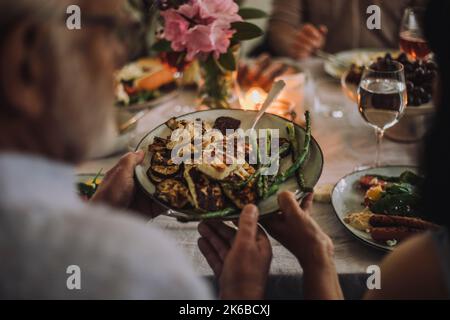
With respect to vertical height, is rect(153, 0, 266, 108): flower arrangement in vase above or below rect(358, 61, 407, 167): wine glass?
above

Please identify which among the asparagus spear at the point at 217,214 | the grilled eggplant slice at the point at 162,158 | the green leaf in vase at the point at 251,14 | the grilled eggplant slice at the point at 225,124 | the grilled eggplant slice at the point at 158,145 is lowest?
the asparagus spear at the point at 217,214

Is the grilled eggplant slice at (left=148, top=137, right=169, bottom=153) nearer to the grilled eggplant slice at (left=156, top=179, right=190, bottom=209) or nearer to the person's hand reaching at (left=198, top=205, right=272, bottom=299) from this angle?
the grilled eggplant slice at (left=156, top=179, right=190, bottom=209)

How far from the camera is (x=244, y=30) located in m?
→ 1.82

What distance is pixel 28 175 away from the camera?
32.1 inches

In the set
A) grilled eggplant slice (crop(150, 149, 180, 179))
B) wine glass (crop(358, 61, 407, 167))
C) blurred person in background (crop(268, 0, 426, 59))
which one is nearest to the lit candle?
wine glass (crop(358, 61, 407, 167))

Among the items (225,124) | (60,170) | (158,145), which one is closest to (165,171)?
(158,145)

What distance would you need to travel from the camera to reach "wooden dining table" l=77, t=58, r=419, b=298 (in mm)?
1420

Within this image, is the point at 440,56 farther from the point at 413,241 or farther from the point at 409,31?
the point at 409,31

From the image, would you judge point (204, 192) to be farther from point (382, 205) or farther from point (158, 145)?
point (382, 205)

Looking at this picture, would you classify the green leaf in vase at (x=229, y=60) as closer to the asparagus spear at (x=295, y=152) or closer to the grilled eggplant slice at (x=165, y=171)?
the asparagus spear at (x=295, y=152)

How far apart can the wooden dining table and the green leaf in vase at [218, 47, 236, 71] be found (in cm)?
36

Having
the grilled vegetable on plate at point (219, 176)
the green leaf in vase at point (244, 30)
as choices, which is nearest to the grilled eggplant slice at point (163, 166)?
the grilled vegetable on plate at point (219, 176)

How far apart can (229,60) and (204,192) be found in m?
0.68

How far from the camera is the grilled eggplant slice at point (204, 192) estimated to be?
1.32 m
